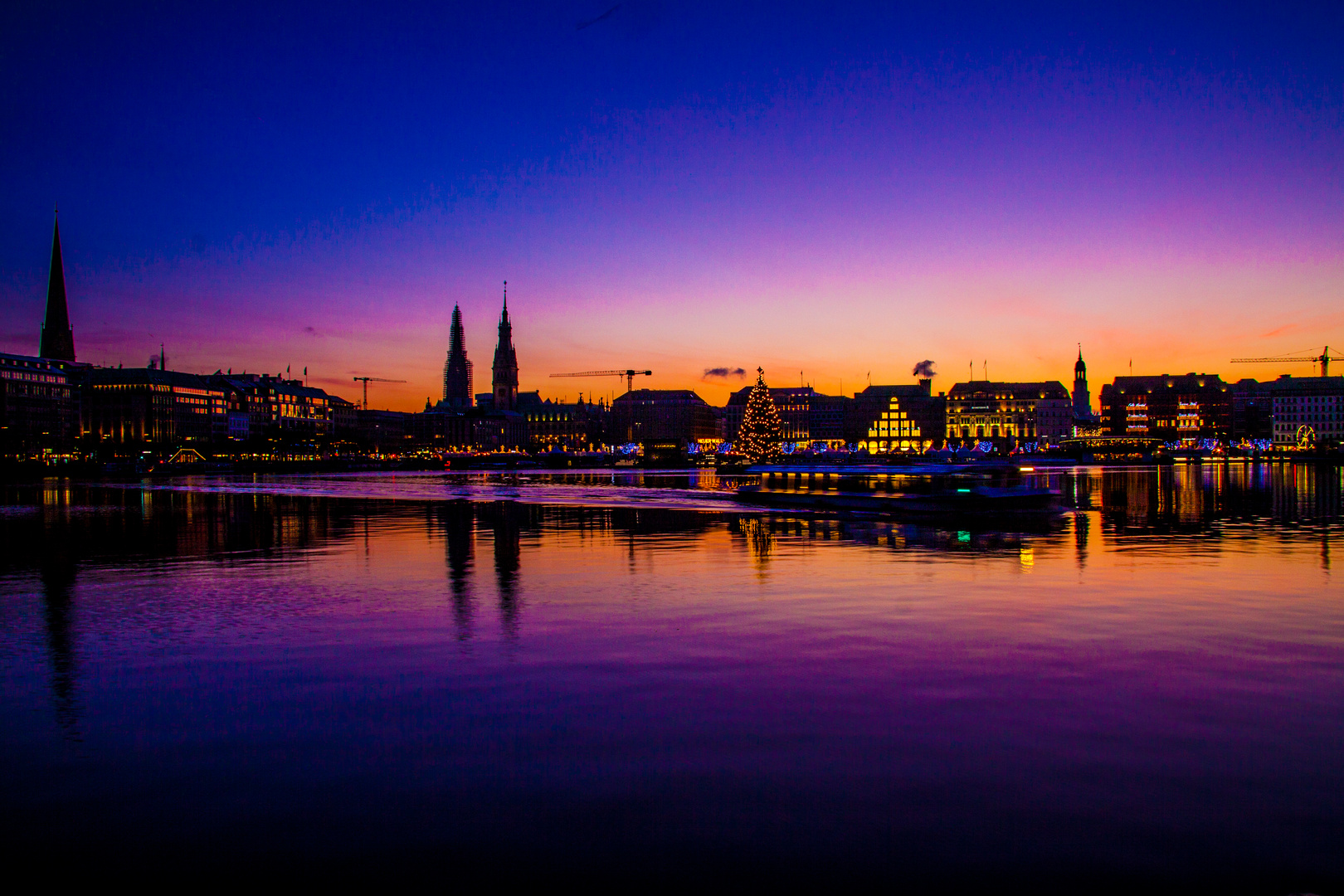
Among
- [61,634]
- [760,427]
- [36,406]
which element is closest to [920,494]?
[61,634]

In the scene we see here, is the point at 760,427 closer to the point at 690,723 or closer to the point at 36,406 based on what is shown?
the point at 690,723

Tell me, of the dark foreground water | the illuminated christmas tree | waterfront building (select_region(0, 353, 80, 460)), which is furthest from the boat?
waterfront building (select_region(0, 353, 80, 460))

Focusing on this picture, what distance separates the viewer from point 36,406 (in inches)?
7338

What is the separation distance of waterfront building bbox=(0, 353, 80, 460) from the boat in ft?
551

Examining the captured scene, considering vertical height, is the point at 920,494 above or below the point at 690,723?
above

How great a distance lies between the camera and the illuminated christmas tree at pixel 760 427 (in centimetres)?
9731

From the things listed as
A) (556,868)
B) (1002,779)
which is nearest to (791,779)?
(1002,779)

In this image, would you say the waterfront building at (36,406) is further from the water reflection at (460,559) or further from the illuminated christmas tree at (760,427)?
the water reflection at (460,559)

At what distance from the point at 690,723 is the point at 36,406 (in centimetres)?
21717

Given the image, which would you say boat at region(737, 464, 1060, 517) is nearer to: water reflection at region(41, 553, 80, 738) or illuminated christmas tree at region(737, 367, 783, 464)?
water reflection at region(41, 553, 80, 738)

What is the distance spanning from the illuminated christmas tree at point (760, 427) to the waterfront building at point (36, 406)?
13747 centimetres

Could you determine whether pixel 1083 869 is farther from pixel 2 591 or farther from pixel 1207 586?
pixel 2 591

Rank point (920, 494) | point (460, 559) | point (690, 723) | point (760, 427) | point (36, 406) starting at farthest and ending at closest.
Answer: point (36, 406) → point (760, 427) → point (920, 494) → point (460, 559) → point (690, 723)

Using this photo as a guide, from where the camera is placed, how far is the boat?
40.0m
